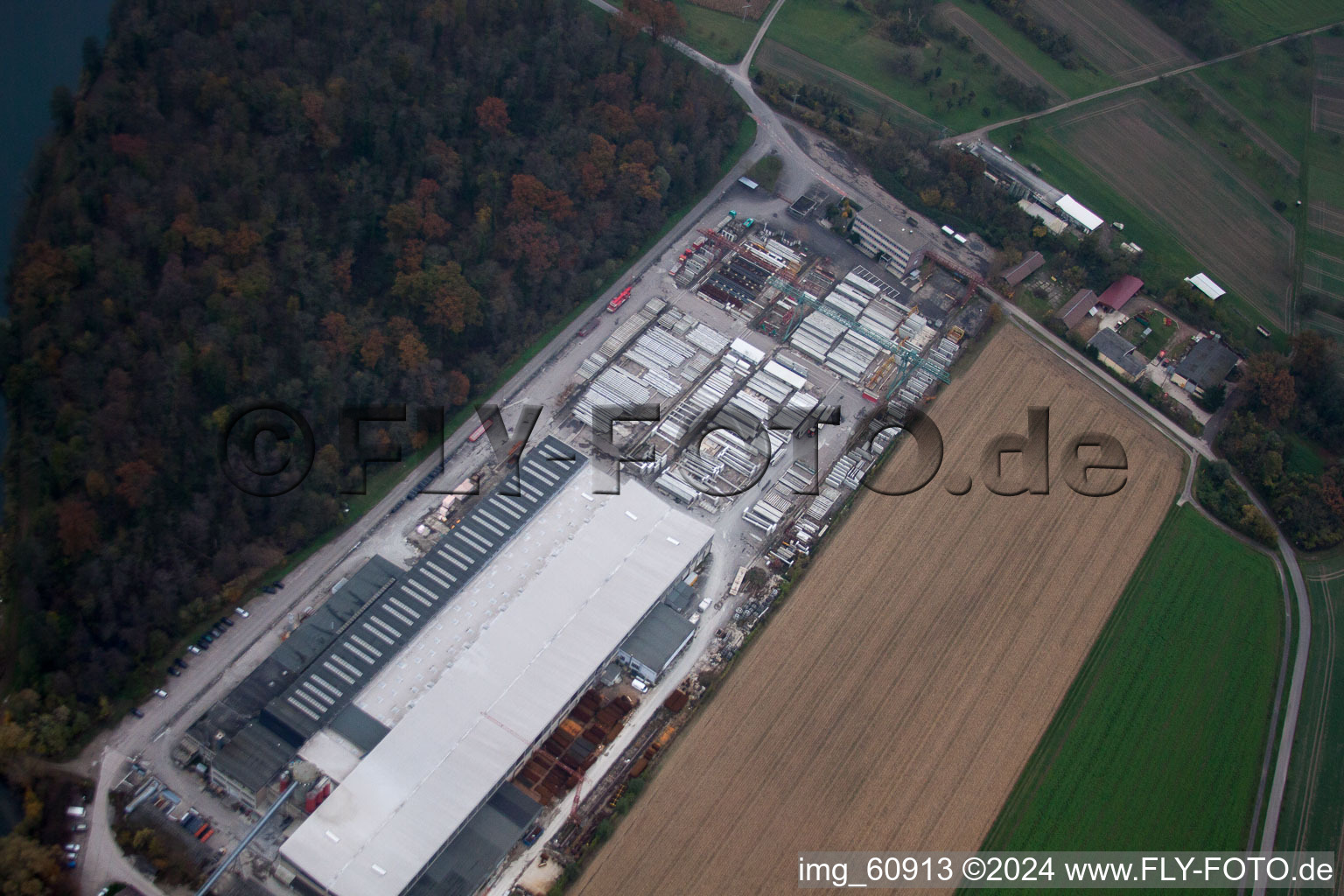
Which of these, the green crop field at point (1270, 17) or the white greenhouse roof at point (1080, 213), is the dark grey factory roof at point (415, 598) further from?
the green crop field at point (1270, 17)

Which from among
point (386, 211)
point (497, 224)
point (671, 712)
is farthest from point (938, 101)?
point (671, 712)

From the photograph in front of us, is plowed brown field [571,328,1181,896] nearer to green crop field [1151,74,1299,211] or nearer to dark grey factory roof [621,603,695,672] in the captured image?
dark grey factory roof [621,603,695,672]

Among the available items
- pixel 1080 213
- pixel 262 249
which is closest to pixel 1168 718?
pixel 1080 213

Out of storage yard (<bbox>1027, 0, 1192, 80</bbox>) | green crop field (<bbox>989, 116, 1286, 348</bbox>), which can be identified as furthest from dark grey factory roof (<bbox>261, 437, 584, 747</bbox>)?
storage yard (<bbox>1027, 0, 1192, 80</bbox>)

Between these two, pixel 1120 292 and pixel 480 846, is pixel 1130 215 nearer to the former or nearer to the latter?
pixel 1120 292

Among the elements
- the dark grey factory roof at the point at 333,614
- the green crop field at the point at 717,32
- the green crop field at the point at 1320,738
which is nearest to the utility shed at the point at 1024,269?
the green crop field at the point at 1320,738

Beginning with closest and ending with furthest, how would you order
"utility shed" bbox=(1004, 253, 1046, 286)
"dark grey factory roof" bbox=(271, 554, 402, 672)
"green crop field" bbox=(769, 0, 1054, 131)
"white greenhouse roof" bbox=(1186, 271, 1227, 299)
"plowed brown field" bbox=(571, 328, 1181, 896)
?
"plowed brown field" bbox=(571, 328, 1181, 896) → "dark grey factory roof" bbox=(271, 554, 402, 672) → "utility shed" bbox=(1004, 253, 1046, 286) → "white greenhouse roof" bbox=(1186, 271, 1227, 299) → "green crop field" bbox=(769, 0, 1054, 131)

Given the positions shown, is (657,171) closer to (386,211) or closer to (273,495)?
(386,211)
